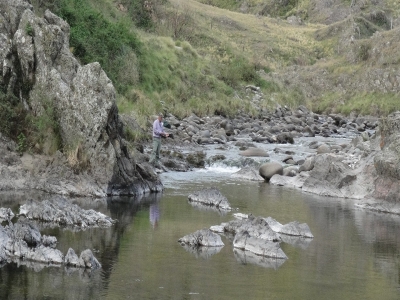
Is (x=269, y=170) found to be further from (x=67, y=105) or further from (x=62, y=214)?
(x=62, y=214)

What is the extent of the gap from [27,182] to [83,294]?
12.3 meters

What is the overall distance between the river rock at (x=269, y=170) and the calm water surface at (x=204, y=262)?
784cm

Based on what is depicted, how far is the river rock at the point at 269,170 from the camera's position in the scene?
35656mm

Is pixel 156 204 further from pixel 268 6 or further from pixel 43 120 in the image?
pixel 268 6

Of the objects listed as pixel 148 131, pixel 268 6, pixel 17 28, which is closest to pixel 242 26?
pixel 268 6

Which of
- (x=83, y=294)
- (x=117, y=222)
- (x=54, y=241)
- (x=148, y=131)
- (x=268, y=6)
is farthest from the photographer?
(x=268, y=6)

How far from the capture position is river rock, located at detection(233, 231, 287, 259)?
64.3 feet

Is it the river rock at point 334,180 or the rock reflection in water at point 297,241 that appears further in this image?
the river rock at point 334,180

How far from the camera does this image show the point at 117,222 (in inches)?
901

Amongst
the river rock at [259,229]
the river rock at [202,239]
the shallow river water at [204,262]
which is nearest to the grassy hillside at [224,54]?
the shallow river water at [204,262]

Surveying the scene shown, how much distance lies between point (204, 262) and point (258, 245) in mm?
2074

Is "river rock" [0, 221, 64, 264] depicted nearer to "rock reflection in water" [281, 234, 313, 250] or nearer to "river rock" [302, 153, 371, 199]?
"rock reflection in water" [281, 234, 313, 250]

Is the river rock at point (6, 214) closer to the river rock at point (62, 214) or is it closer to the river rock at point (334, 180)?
the river rock at point (62, 214)

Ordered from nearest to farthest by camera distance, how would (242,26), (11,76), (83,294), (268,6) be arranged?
(83,294)
(11,76)
(242,26)
(268,6)
